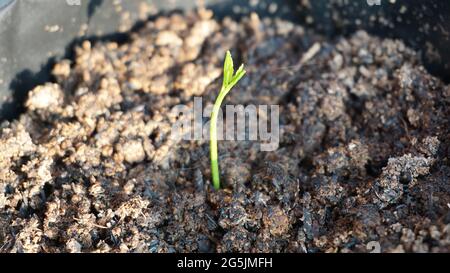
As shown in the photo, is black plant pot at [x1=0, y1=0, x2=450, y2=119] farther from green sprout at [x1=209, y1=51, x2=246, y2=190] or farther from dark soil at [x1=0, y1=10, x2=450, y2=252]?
green sprout at [x1=209, y1=51, x2=246, y2=190]

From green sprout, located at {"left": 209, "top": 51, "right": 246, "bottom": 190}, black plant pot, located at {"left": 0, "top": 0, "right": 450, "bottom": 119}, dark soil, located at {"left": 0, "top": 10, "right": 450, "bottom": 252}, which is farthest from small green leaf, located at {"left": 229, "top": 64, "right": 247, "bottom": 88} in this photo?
black plant pot, located at {"left": 0, "top": 0, "right": 450, "bottom": 119}

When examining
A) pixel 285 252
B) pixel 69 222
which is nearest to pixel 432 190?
pixel 285 252

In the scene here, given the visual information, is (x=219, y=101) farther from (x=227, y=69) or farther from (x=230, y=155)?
(x=230, y=155)

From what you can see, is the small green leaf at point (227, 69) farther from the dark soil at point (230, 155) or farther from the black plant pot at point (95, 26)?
the black plant pot at point (95, 26)

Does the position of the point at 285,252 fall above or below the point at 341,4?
below
